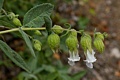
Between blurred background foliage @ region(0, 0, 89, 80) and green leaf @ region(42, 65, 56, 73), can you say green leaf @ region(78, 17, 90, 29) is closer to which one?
blurred background foliage @ region(0, 0, 89, 80)

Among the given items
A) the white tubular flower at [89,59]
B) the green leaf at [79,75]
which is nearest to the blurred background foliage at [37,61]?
the green leaf at [79,75]

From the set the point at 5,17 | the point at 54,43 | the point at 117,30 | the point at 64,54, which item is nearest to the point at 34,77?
the point at 5,17

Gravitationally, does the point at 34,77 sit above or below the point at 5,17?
below

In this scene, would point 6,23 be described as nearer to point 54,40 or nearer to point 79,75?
point 54,40

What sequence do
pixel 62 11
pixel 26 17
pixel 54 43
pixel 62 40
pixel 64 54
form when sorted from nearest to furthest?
pixel 54 43
pixel 26 17
pixel 62 40
pixel 64 54
pixel 62 11

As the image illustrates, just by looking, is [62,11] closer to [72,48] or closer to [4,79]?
[4,79]

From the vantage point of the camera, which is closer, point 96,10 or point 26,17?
point 26,17

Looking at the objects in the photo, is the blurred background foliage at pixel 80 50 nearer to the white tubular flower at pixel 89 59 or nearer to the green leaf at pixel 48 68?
the green leaf at pixel 48 68

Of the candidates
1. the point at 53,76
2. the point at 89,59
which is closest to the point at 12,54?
the point at 89,59

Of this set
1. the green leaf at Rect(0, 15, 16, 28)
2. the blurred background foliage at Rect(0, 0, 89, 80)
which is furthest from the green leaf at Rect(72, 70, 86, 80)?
the green leaf at Rect(0, 15, 16, 28)
